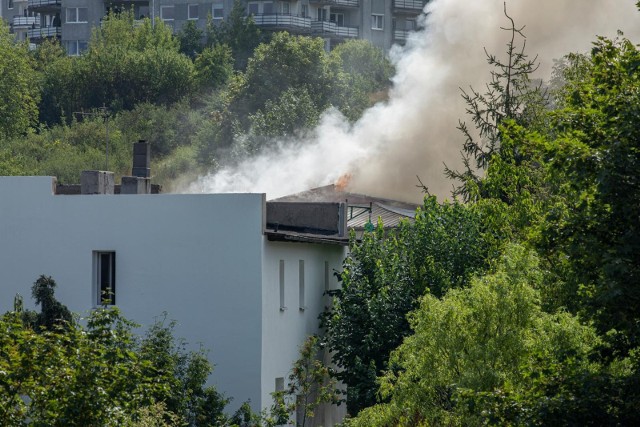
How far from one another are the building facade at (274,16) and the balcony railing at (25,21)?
1535mm

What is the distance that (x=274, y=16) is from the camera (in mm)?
105438

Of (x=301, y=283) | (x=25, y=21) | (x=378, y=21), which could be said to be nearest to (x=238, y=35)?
(x=378, y=21)

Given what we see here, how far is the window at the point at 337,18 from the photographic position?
363 ft

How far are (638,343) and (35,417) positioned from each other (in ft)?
24.2

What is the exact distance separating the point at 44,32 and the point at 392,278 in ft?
272

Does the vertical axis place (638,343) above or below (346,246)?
below

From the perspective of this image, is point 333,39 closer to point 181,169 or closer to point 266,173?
point 181,169

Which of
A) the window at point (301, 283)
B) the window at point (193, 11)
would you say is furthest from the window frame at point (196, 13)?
the window at point (301, 283)

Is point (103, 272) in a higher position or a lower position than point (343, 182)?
lower

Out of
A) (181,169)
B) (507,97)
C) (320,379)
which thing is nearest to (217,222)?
(320,379)

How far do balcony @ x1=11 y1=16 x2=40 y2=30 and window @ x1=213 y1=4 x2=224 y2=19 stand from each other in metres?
15.3

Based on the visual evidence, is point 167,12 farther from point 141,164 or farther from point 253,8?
point 141,164

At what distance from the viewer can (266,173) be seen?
68000mm

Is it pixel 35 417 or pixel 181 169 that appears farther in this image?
pixel 181 169
